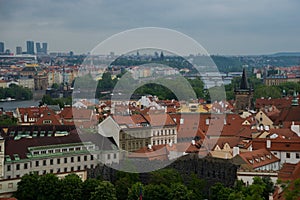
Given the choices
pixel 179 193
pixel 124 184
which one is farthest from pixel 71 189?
pixel 179 193

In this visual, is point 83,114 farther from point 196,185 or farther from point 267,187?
point 267,187

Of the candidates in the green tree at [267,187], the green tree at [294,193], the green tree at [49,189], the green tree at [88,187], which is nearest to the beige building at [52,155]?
the green tree at [49,189]

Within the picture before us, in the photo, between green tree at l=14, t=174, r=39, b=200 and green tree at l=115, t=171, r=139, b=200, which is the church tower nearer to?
green tree at l=115, t=171, r=139, b=200

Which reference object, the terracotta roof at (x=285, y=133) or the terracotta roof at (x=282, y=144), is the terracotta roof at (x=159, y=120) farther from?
the terracotta roof at (x=282, y=144)

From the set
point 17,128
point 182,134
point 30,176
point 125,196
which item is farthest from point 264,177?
point 17,128

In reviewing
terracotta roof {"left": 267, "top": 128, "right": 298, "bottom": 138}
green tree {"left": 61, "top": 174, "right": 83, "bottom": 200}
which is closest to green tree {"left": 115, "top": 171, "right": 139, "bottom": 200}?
green tree {"left": 61, "top": 174, "right": 83, "bottom": 200}
